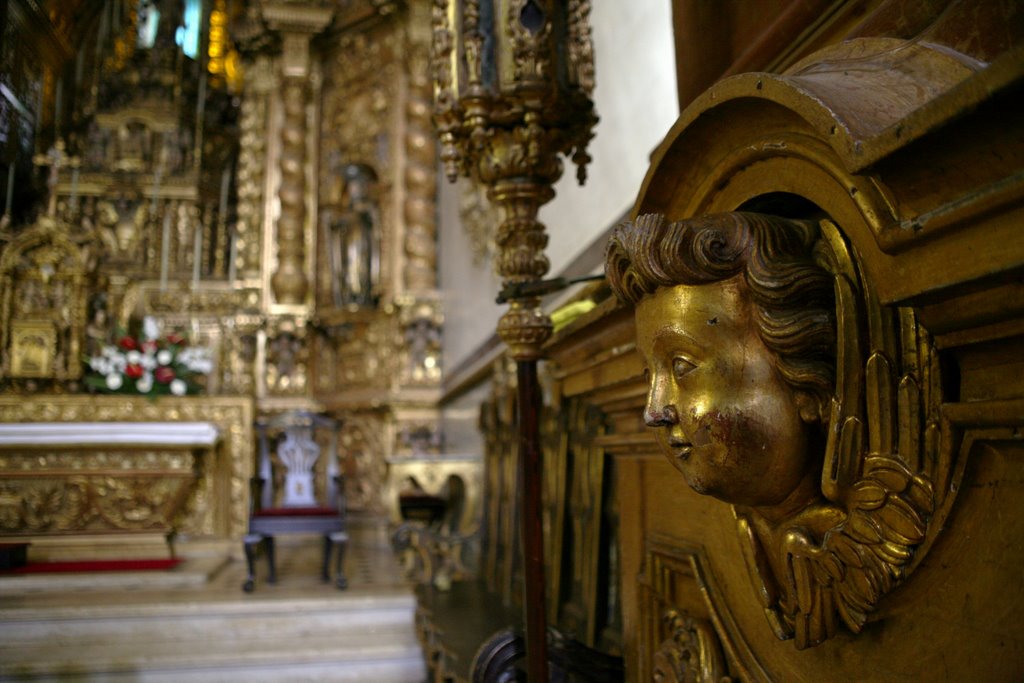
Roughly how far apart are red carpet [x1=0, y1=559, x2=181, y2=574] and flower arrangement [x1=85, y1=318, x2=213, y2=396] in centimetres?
141

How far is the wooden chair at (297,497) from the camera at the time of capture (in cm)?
453

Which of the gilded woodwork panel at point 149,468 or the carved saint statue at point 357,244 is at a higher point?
the carved saint statue at point 357,244

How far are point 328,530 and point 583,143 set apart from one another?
11.0 feet

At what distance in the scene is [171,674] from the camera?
3.45 m

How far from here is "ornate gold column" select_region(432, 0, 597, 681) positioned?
1.73 metres

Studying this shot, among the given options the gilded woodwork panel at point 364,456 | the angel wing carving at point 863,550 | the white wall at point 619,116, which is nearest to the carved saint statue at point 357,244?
the gilded woodwork panel at point 364,456

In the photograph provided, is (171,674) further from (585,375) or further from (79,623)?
(585,375)

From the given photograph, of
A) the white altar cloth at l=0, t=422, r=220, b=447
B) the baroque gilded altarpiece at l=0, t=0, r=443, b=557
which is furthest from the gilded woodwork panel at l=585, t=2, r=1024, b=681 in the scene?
the baroque gilded altarpiece at l=0, t=0, r=443, b=557

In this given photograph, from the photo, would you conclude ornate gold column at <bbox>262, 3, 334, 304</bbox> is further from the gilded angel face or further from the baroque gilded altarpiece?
the gilded angel face

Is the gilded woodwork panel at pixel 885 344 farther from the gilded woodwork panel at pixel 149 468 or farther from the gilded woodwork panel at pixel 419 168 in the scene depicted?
the gilded woodwork panel at pixel 419 168

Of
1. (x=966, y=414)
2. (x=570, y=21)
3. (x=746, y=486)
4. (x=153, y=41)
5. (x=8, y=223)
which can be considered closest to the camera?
(x=966, y=414)

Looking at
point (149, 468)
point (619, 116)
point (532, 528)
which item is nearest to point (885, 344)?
point (532, 528)

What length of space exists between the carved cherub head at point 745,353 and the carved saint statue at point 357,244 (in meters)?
7.25

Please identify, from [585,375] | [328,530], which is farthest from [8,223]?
[585,375]
